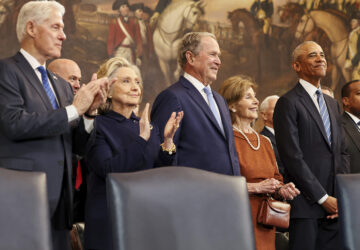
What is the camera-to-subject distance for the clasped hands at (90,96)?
8.96ft

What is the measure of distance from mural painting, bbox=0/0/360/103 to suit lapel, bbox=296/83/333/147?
4.46 m

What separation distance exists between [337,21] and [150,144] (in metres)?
7.31

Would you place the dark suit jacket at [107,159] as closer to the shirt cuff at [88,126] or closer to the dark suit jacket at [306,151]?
the shirt cuff at [88,126]

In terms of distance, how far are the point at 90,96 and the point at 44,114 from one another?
0.80 ft

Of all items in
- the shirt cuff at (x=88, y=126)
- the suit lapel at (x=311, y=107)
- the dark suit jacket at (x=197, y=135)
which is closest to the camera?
the shirt cuff at (x=88, y=126)

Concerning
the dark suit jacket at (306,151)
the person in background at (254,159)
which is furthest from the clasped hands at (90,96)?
the dark suit jacket at (306,151)

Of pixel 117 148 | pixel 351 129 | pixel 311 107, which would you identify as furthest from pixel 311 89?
pixel 117 148

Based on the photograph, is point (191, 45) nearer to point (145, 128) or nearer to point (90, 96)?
point (145, 128)

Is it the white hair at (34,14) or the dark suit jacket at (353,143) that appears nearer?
the white hair at (34,14)

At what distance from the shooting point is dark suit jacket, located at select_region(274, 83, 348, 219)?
148 inches

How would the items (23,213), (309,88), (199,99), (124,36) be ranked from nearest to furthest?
1. (23,213)
2. (199,99)
3. (309,88)
4. (124,36)

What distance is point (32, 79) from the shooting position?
2812 mm

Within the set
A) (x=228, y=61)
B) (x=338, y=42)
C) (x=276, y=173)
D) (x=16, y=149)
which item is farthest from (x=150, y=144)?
(x=338, y=42)

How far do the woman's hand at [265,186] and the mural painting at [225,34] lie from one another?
479cm
